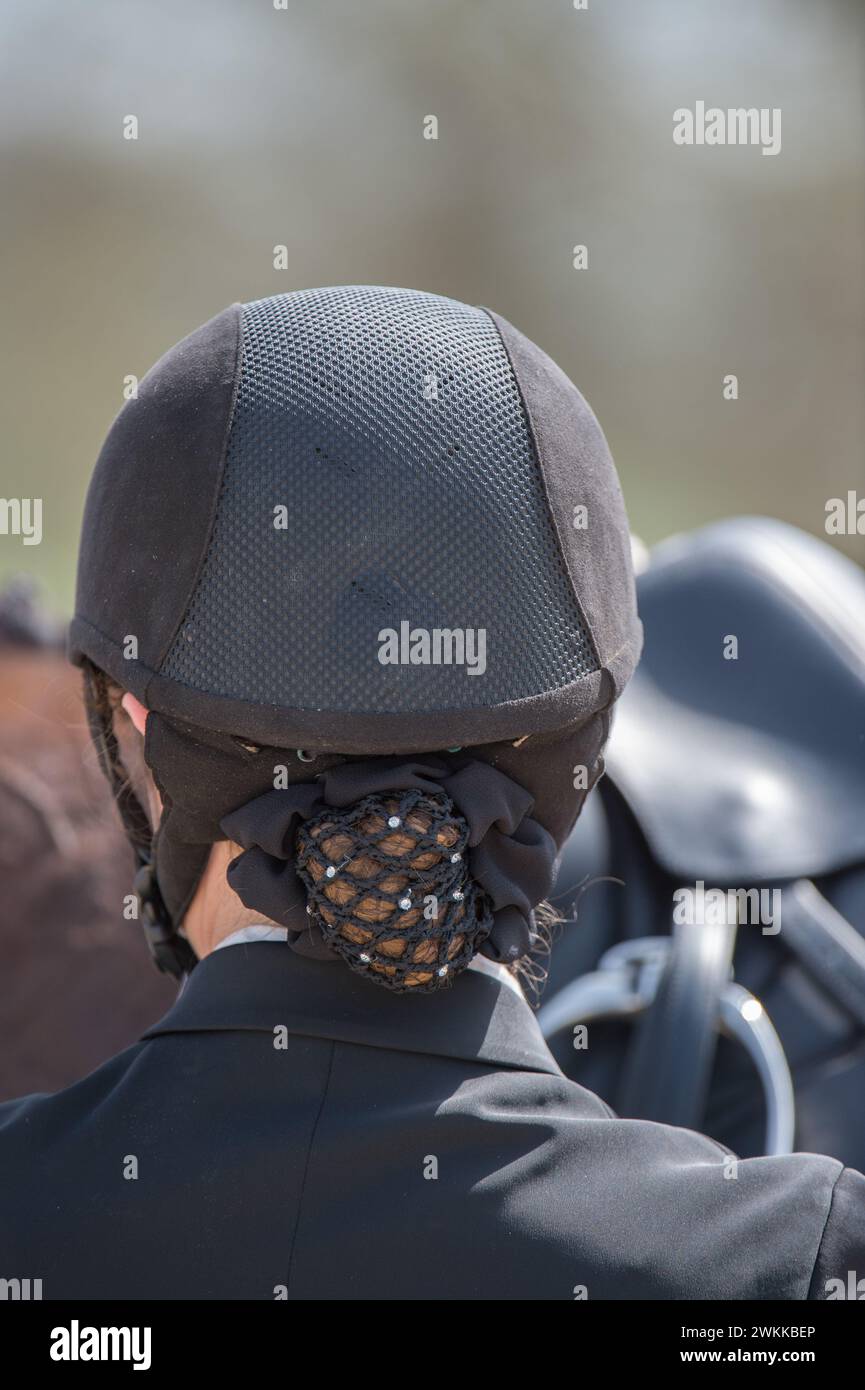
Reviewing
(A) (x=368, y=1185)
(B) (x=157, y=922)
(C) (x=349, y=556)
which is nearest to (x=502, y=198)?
(B) (x=157, y=922)

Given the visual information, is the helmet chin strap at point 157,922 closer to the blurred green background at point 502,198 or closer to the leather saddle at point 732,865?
the leather saddle at point 732,865

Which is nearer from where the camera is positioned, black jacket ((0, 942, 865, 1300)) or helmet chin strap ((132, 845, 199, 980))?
black jacket ((0, 942, 865, 1300))

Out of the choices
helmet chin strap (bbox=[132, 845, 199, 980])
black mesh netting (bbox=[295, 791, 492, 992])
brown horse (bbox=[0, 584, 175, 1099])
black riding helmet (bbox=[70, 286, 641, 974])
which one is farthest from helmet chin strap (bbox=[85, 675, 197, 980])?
brown horse (bbox=[0, 584, 175, 1099])

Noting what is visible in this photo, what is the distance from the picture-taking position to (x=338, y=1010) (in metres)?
0.72

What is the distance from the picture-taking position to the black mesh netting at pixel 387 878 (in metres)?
0.66

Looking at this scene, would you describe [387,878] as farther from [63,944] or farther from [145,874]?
[63,944]

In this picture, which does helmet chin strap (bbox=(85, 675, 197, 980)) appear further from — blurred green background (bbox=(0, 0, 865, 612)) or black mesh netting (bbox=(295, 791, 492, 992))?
blurred green background (bbox=(0, 0, 865, 612))

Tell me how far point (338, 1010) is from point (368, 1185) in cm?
9

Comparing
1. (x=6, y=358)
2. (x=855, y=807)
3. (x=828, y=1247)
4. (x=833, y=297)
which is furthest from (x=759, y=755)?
(x=833, y=297)

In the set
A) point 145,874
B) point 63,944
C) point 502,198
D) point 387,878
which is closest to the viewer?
point 387,878

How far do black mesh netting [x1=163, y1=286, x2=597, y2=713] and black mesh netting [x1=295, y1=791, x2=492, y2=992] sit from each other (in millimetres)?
59

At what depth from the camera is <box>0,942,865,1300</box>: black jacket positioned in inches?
26.0

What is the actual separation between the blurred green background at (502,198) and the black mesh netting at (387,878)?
636 centimetres

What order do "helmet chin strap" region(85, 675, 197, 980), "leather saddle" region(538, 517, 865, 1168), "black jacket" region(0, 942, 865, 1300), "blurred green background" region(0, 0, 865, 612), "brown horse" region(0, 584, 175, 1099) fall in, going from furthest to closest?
"blurred green background" region(0, 0, 865, 612) → "brown horse" region(0, 584, 175, 1099) → "leather saddle" region(538, 517, 865, 1168) → "helmet chin strap" region(85, 675, 197, 980) → "black jacket" region(0, 942, 865, 1300)
